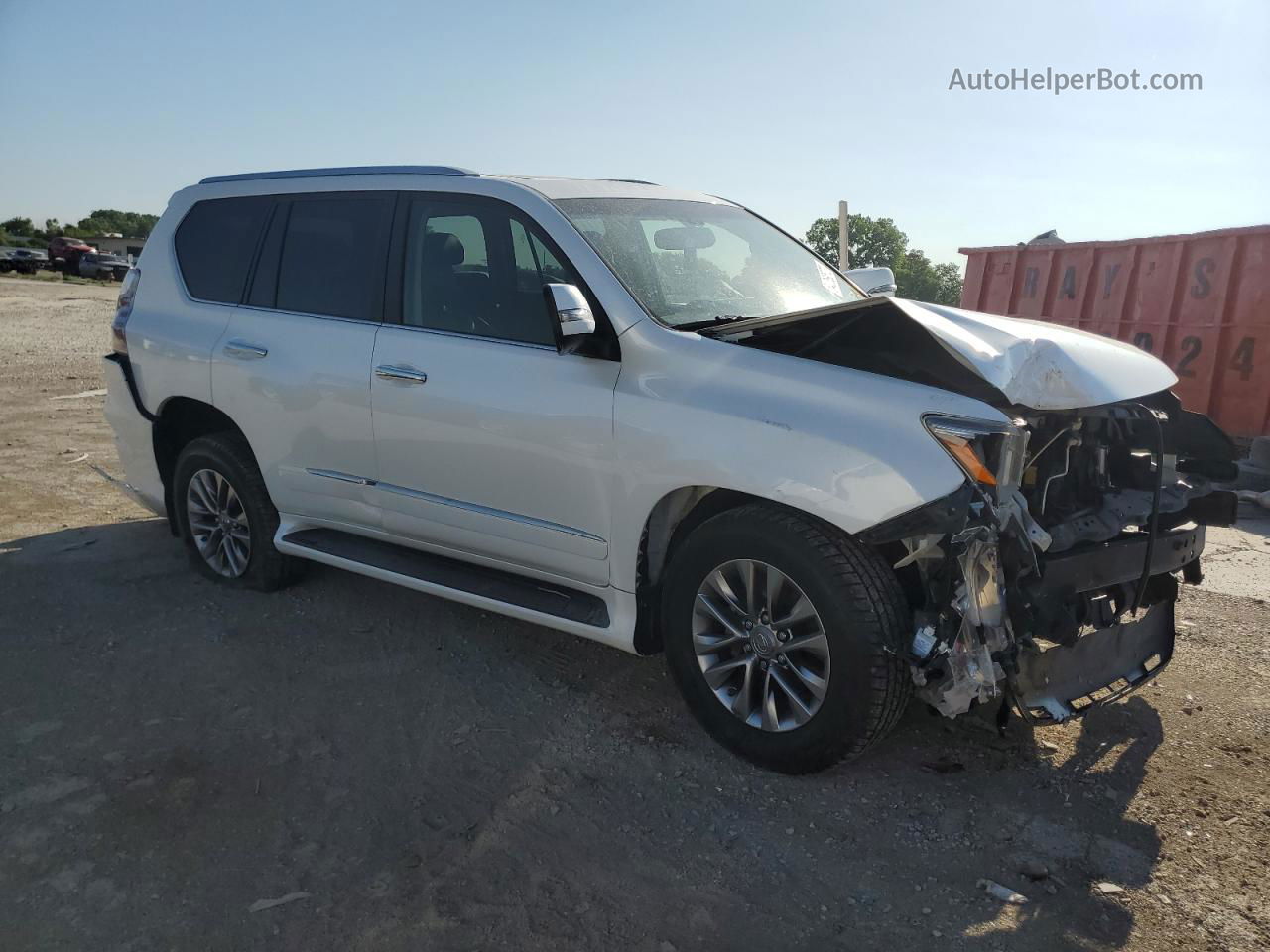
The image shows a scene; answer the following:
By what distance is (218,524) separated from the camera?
5.21 metres

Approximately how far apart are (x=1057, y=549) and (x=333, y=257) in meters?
3.31

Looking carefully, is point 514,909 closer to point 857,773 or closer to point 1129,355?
point 857,773

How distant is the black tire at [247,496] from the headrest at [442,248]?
5.01 ft

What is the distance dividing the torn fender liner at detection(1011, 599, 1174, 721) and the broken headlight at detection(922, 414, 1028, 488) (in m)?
0.58

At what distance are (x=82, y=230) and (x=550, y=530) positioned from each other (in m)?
71.2

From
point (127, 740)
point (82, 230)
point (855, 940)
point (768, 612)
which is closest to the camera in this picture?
point (855, 940)

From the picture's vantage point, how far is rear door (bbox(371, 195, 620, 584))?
12.1 ft

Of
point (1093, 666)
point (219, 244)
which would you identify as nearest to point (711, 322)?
point (1093, 666)

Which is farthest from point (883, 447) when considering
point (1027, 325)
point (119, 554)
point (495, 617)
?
point (119, 554)

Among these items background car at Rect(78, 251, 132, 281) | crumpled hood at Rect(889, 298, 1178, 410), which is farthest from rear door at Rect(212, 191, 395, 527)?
background car at Rect(78, 251, 132, 281)

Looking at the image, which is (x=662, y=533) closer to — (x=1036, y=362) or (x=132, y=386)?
(x=1036, y=362)

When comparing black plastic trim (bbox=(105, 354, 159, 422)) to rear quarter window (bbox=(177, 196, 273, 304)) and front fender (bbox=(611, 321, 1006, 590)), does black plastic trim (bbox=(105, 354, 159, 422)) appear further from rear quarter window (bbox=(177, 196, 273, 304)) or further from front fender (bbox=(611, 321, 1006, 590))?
front fender (bbox=(611, 321, 1006, 590))

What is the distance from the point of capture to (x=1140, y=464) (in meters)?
3.76

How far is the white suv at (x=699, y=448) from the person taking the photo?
3.05 m
